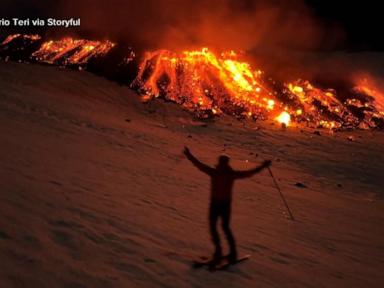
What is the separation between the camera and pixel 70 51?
149 feet

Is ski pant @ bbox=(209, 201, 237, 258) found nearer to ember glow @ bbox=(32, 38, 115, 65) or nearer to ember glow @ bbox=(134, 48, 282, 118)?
ember glow @ bbox=(134, 48, 282, 118)

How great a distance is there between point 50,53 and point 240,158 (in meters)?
35.2

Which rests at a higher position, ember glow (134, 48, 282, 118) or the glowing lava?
ember glow (134, 48, 282, 118)

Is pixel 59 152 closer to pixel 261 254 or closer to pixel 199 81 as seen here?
pixel 261 254

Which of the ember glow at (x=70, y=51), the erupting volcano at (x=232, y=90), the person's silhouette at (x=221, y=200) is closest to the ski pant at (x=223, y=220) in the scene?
the person's silhouette at (x=221, y=200)

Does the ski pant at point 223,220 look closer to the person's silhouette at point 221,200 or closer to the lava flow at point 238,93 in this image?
the person's silhouette at point 221,200

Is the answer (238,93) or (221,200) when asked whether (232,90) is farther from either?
(221,200)

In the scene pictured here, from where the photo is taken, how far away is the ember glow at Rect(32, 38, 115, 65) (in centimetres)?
4234

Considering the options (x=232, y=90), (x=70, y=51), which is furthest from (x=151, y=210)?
(x=70, y=51)

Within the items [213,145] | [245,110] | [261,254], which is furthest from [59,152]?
[245,110]

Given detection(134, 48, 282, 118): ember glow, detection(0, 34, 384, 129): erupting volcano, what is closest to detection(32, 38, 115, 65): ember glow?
detection(0, 34, 384, 129): erupting volcano

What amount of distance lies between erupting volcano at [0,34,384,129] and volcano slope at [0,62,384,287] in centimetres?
1189

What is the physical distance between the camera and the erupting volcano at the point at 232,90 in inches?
1291

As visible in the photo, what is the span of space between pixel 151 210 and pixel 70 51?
1610 inches
